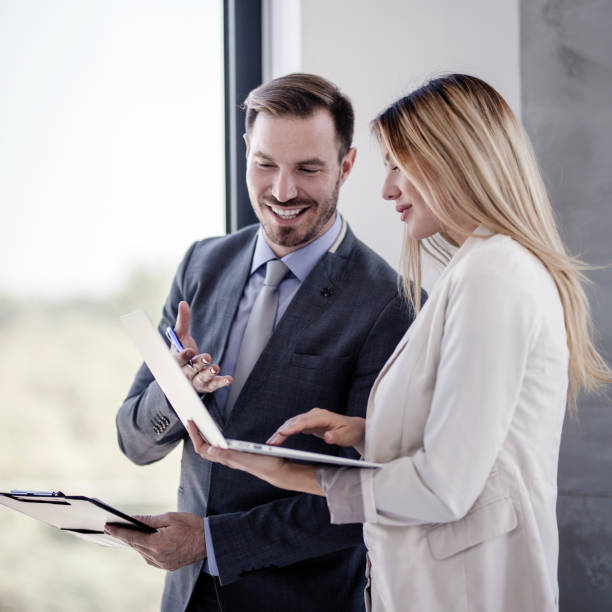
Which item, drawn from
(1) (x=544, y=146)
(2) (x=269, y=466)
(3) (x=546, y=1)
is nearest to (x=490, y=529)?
(2) (x=269, y=466)

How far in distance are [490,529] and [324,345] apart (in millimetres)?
632

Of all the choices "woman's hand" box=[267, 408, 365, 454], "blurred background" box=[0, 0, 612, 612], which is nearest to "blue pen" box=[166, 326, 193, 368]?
"woman's hand" box=[267, 408, 365, 454]

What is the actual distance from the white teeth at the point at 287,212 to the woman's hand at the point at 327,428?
22.7 inches

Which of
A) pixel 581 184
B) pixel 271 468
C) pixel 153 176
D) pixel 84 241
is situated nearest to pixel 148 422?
pixel 271 468

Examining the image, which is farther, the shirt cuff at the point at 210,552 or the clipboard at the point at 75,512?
the shirt cuff at the point at 210,552

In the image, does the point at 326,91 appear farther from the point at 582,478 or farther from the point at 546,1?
the point at 582,478

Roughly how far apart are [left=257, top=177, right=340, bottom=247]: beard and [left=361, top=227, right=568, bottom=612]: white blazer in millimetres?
599

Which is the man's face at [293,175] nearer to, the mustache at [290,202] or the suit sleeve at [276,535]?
the mustache at [290,202]

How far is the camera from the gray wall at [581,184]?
1911 millimetres

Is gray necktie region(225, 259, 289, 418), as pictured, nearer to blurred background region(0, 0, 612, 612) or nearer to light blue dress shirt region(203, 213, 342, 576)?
light blue dress shirt region(203, 213, 342, 576)

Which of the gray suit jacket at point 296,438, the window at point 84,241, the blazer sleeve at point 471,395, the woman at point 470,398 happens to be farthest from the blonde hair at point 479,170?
the window at point 84,241

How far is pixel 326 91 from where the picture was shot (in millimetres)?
1740

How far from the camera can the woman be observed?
1.01m

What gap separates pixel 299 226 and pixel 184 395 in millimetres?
680
